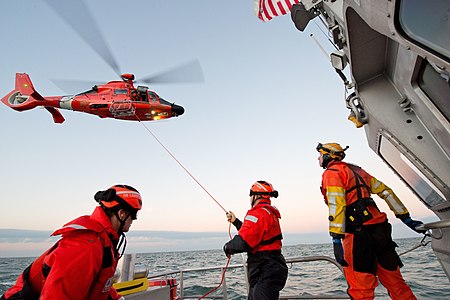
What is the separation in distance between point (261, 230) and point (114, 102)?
9496 mm

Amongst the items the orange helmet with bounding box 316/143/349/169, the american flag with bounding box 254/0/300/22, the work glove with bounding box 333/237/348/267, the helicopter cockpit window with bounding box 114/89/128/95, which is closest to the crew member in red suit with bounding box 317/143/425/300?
the work glove with bounding box 333/237/348/267

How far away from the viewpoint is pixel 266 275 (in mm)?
3203

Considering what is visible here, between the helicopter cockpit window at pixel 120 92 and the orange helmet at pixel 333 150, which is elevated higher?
the helicopter cockpit window at pixel 120 92

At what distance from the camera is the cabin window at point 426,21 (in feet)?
4.45

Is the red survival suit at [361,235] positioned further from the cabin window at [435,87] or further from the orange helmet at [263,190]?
the cabin window at [435,87]

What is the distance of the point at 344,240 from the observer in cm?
311

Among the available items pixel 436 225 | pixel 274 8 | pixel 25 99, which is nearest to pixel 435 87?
pixel 436 225

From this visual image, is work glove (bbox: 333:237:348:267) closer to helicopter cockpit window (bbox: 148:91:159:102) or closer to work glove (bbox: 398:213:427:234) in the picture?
work glove (bbox: 398:213:427:234)

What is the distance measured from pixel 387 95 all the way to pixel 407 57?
67 cm

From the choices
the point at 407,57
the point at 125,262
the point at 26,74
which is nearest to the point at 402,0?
the point at 407,57

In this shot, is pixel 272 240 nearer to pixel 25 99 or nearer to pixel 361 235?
pixel 361 235

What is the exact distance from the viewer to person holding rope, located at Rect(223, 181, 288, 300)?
3.19m

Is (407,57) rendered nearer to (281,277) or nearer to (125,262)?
(281,277)

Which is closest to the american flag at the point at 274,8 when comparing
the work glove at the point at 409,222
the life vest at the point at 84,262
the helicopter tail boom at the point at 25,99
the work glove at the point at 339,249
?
the work glove at the point at 409,222
